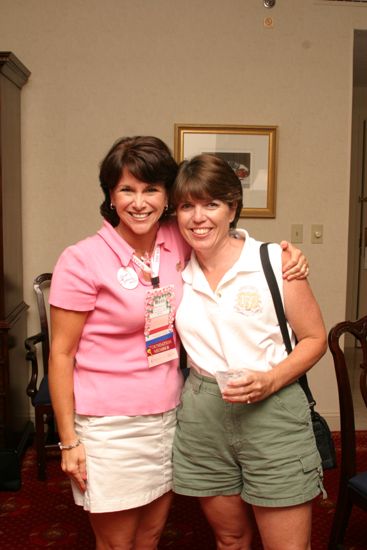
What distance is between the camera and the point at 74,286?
1.56 metres

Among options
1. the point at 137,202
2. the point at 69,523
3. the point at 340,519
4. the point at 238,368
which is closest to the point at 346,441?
the point at 340,519

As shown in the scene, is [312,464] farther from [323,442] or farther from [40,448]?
[40,448]

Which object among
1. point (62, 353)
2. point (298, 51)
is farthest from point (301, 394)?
point (298, 51)

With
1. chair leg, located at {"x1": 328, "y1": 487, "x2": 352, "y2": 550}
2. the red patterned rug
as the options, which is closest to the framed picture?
the red patterned rug

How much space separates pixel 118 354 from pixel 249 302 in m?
0.40

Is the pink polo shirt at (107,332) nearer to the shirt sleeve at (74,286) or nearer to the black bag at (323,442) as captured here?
the shirt sleeve at (74,286)

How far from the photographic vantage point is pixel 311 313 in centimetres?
164

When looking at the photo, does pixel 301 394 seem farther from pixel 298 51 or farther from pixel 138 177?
pixel 298 51

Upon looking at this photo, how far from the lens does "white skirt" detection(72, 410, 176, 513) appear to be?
5.28 feet

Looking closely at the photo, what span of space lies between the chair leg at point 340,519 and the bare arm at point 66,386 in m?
1.17

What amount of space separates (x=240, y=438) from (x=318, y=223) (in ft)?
8.00

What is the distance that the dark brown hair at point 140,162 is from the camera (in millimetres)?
1628

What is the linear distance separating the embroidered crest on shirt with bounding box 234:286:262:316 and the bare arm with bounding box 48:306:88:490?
43 centimetres

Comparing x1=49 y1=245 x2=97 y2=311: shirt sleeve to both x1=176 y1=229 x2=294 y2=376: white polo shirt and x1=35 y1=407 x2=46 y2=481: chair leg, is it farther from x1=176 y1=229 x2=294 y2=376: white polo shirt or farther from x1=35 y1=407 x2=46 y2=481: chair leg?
x1=35 y1=407 x2=46 y2=481: chair leg
